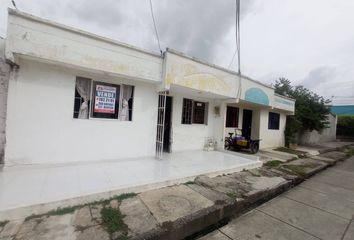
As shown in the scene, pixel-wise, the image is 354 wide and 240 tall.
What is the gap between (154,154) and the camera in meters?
6.68

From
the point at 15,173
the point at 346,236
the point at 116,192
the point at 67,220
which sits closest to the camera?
the point at 67,220

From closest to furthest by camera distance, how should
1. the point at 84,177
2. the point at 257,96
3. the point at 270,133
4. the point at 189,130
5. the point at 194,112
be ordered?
the point at 84,177
the point at 189,130
the point at 194,112
the point at 257,96
the point at 270,133

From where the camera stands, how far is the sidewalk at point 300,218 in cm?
329

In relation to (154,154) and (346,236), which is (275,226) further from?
(154,154)

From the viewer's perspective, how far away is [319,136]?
737 inches

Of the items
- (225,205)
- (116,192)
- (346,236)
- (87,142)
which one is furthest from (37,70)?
(346,236)

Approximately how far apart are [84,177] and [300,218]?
4853mm

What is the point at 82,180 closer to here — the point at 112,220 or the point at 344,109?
the point at 112,220

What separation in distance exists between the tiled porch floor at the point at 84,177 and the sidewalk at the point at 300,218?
1718 mm

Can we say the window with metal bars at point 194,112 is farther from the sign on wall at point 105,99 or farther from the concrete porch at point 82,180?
the sign on wall at point 105,99

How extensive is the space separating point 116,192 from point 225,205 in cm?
227

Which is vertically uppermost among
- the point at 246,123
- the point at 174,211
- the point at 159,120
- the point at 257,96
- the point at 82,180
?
the point at 257,96

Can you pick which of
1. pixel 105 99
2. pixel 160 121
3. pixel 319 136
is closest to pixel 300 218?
pixel 160 121

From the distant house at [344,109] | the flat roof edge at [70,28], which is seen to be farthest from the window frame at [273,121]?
the distant house at [344,109]
